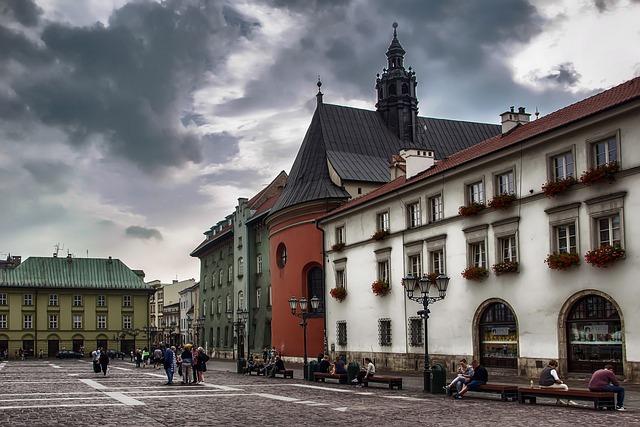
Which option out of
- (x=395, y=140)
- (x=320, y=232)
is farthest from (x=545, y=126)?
(x=395, y=140)

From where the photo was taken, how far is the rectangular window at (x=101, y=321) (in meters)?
99.3

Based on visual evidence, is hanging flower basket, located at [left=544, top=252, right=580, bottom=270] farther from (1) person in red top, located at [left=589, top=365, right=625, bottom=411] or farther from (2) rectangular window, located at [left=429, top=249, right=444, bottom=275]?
(1) person in red top, located at [left=589, top=365, right=625, bottom=411]

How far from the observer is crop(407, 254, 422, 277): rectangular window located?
1537 inches

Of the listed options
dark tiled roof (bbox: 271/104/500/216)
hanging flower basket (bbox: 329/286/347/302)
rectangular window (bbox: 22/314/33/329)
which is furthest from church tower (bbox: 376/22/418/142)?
rectangular window (bbox: 22/314/33/329)

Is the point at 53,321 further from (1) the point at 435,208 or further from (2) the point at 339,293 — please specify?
(1) the point at 435,208

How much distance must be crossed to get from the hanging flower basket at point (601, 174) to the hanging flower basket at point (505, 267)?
16.6ft

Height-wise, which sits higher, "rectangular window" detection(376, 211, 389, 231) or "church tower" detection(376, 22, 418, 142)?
"church tower" detection(376, 22, 418, 142)

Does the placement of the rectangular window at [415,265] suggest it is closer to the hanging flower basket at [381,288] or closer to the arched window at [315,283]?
the hanging flower basket at [381,288]

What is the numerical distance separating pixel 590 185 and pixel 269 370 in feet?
59.2

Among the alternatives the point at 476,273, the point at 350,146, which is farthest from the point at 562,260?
the point at 350,146

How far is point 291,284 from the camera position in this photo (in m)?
54.0

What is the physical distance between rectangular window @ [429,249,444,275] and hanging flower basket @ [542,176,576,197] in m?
8.29

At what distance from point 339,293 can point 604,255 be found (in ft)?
69.8

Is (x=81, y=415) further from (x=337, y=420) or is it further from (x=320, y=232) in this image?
(x=320, y=232)
